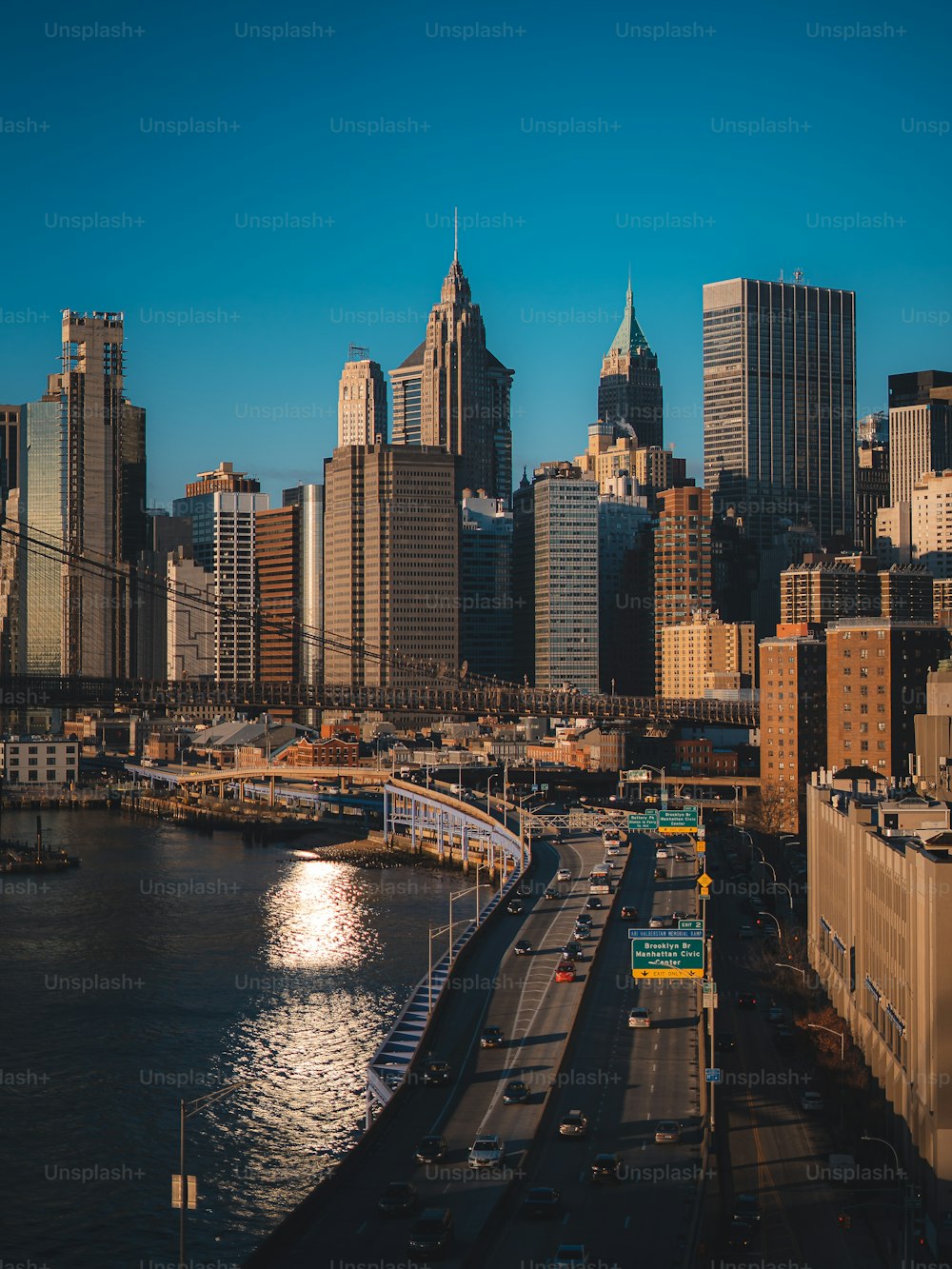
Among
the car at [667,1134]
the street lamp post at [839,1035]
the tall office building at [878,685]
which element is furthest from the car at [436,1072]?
the tall office building at [878,685]

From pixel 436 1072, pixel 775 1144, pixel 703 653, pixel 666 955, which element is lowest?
pixel 775 1144

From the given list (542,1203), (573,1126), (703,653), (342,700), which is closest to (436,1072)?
(573,1126)

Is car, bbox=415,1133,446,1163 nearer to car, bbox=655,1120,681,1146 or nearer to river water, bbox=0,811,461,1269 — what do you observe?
car, bbox=655,1120,681,1146

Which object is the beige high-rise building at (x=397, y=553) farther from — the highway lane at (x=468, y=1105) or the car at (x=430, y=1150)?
the car at (x=430, y=1150)

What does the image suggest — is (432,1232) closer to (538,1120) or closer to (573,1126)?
(573,1126)

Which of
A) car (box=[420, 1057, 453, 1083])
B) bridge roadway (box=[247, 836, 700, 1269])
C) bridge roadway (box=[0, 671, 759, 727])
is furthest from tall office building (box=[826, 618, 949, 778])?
car (box=[420, 1057, 453, 1083])

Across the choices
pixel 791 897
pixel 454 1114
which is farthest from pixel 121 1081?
pixel 791 897
